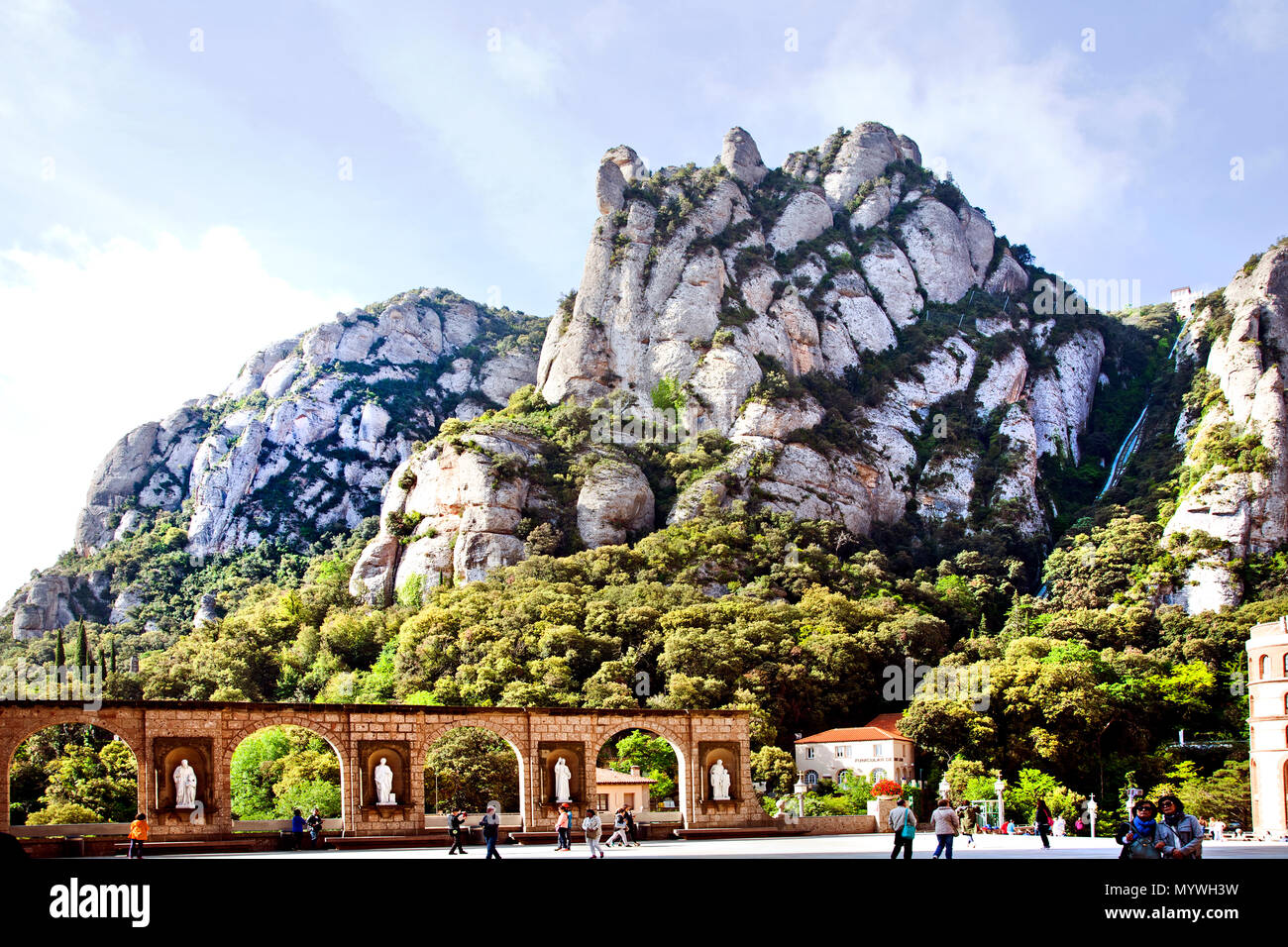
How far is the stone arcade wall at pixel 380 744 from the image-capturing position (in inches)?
1043

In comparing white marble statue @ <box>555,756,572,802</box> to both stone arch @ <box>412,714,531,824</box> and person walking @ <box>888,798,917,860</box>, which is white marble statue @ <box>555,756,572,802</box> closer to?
stone arch @ <box>412,714,531,824</box>

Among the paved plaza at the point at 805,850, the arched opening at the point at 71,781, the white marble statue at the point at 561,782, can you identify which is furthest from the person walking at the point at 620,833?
the arched opening at the point at 71,781

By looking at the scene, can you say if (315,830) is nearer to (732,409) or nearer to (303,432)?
(732,409)

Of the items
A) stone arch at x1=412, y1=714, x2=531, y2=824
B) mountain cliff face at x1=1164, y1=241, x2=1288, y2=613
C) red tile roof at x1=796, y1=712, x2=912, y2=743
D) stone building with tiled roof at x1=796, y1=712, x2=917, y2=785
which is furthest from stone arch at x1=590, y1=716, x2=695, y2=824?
mountain cliff face at x1=1164, y1=241, x2=1288, y2=613

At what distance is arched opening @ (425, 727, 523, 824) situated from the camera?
156 feet

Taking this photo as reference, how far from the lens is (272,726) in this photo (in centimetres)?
2736

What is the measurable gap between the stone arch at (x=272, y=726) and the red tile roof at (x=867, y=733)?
31.7 metres

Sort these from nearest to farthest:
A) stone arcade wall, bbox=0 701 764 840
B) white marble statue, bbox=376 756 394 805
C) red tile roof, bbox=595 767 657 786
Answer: stone arcade wall, bbox=0 701 764 840, white marble statue, bbox=376 756 394 805, red tile roof, bbox=595 767 657 786

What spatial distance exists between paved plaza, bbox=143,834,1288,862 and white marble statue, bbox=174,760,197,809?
2.41 m

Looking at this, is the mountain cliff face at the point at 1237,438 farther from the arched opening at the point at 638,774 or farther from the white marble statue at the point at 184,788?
the white marble statue at the point at 184,788

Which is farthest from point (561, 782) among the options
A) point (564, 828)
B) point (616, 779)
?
point (616, 779)

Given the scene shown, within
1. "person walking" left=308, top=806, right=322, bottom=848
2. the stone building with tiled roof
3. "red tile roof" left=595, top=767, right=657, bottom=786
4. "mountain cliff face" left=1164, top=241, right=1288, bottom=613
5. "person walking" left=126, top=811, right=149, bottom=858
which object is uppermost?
"mountain cliff face" left=1164, top=241, right=1288, bottom=613

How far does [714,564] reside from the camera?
240 ft

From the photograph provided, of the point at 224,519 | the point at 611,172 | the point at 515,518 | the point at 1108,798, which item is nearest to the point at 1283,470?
the point at 1108,798
